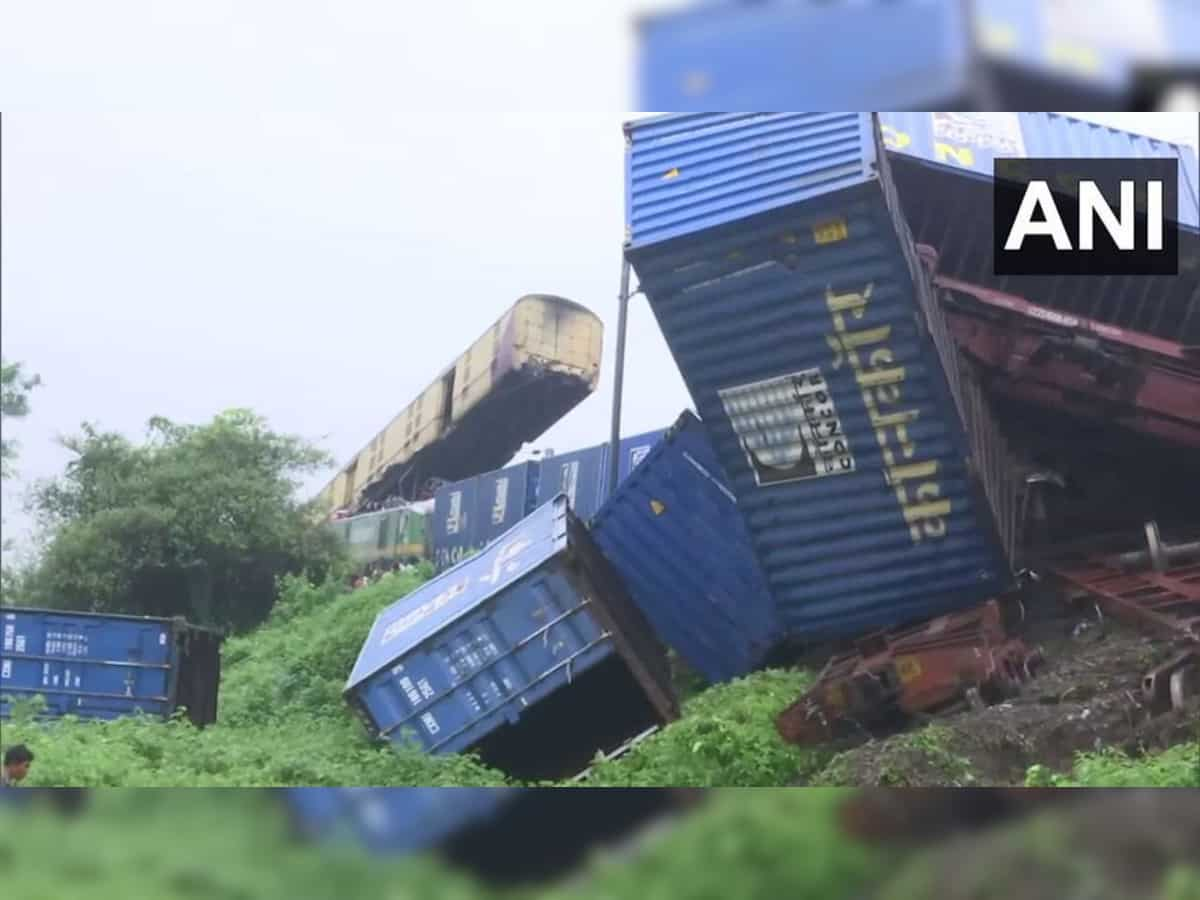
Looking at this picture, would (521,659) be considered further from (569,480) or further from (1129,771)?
(1129,771)

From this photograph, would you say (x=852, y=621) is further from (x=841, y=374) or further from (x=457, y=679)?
(x=457, y=679)

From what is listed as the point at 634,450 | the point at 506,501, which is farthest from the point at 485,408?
the point at 634,450

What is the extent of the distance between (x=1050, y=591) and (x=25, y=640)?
325cm

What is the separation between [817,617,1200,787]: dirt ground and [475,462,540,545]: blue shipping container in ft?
4.11

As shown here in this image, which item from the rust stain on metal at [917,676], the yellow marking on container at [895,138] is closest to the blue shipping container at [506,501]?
the rust stain on metal at [917,676]

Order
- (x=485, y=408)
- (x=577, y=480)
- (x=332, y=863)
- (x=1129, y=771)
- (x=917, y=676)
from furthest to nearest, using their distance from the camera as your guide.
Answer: (x=485, y=408)
(x=577, y=480)
(x=917, y=676)
(x=1129, y=771)
(x=332, y=863)

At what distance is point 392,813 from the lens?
4086 millimetres

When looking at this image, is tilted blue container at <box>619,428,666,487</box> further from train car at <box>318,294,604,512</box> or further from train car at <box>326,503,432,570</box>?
train car at <box>326,503,432,570</box>

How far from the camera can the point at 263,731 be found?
4.69m

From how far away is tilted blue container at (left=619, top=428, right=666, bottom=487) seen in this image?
494 cm

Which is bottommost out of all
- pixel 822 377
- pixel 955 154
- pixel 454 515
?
pixel 454 515

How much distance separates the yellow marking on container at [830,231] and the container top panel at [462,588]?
1165mm

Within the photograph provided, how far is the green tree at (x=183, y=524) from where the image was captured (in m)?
4.95

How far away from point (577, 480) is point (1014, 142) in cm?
181
